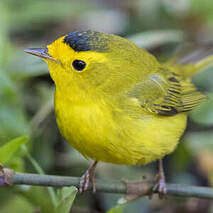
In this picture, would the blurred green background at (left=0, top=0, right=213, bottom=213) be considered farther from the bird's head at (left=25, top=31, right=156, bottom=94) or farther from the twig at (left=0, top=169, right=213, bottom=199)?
the bird's head at (left=25, top=31, right=156, bottom=94)

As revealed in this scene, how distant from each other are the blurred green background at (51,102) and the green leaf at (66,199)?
1 centimetres

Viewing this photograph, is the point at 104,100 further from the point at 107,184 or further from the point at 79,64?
the point at 107,184

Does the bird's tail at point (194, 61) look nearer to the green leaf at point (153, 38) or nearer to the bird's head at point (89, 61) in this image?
the green leaf at point (153, 38)

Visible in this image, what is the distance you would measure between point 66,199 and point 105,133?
0.54 m

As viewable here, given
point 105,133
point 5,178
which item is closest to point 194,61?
point 105,133

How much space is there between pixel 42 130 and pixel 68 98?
1.26m

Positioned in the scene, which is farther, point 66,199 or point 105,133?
point 105,133

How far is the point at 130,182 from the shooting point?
310cm

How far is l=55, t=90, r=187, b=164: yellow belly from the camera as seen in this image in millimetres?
2938

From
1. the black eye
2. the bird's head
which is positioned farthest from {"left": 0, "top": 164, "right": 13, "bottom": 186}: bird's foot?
the black eye

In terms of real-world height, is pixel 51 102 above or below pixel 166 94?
below

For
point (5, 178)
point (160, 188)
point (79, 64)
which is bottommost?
point (160, 188)

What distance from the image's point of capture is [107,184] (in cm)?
288

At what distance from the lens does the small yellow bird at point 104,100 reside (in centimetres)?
293
